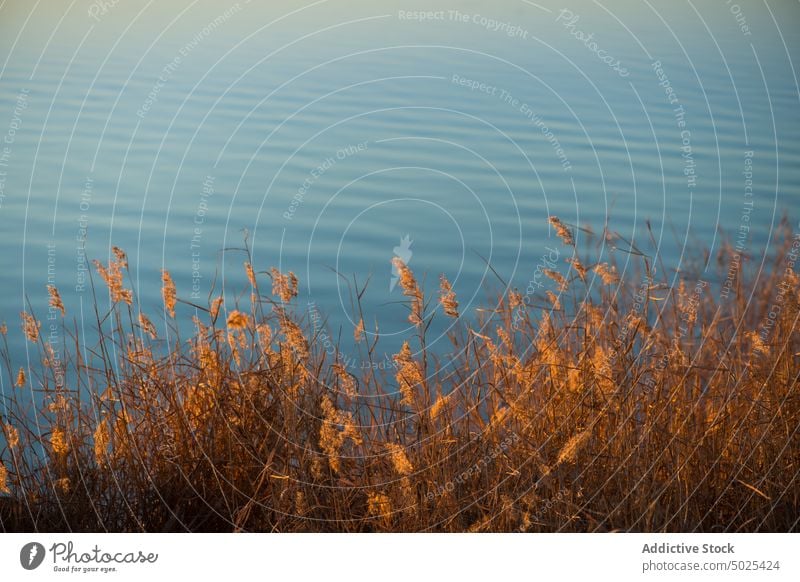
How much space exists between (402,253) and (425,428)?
1113 mm

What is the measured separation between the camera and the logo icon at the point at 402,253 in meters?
4.20

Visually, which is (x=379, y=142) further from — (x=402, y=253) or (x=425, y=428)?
(x=425, y=428)

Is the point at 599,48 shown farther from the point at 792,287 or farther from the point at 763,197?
the point at 792,287

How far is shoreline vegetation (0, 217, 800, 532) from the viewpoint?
3.27 meters

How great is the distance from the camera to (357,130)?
480 cm

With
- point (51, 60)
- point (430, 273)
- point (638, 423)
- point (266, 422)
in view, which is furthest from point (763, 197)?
point (51, 60)

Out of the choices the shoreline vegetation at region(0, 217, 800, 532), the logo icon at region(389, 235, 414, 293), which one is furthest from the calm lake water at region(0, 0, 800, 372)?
the shoreline vegetation at region(0, 217, 800, 532)

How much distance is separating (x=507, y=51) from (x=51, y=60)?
224cm

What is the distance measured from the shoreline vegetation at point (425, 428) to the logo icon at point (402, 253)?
2.37 ft
